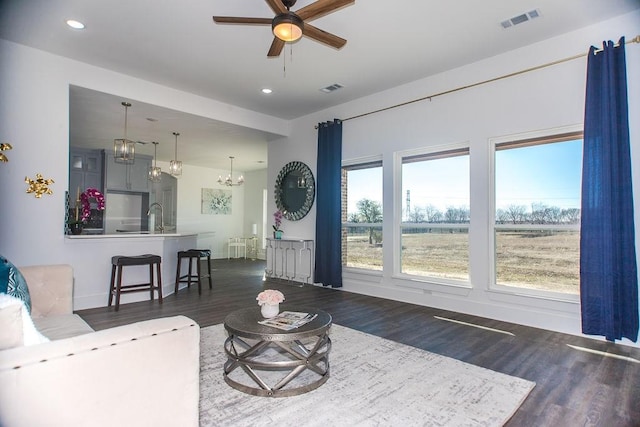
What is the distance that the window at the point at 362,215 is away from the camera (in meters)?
5.51

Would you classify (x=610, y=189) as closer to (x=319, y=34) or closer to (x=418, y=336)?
(x=418, y=336)

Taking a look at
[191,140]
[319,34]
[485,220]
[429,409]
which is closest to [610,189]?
[485,220]

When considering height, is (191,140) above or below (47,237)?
above

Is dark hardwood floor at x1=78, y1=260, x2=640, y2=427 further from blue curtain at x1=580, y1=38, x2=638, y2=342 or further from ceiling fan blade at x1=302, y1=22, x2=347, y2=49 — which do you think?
ceiling fan blade at x1=302, y1=22, x2=347, y2=49

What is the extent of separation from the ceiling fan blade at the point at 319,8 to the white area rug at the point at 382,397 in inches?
106

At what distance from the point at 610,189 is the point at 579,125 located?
780 millimetres

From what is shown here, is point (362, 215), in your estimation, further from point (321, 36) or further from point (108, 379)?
point (108, 379)

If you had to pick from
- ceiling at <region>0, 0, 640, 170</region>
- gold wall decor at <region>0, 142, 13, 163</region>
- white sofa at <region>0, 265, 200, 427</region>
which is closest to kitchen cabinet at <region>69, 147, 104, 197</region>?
ceiling at <region>0, 0, 640, 170</region>

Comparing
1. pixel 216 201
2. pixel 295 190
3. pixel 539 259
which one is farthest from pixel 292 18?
pixel 216 201

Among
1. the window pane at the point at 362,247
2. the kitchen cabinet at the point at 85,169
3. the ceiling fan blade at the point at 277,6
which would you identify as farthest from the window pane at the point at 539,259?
the kitchen cabinet at the point at 85,169

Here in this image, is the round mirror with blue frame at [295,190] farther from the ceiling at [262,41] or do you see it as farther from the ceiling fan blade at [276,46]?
the ceiling fan blade at [276,46]

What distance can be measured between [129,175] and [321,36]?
7.12m

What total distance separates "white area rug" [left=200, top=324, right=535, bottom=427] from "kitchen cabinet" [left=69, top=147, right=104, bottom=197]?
6.83 m

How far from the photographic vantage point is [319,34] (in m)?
2.88
